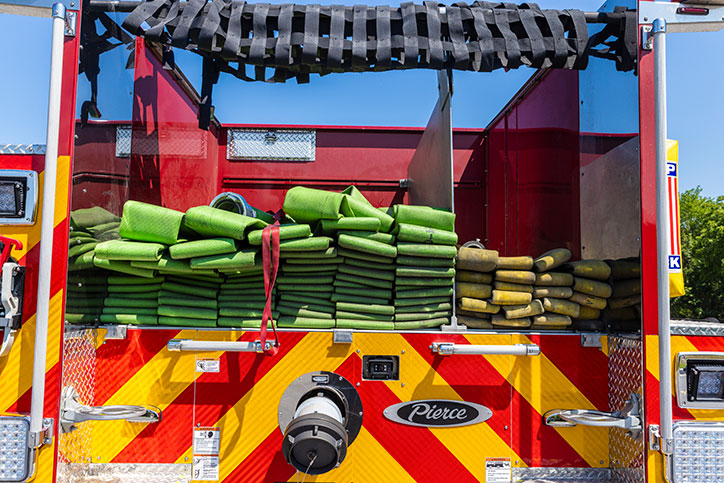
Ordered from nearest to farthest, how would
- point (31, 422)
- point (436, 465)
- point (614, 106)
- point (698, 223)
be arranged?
1. point (31, 422)
2. point (436, 465)
3. point (614, 106)
4. point (698, 223)

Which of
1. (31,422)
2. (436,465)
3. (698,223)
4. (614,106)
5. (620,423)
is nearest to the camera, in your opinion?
(31,422)

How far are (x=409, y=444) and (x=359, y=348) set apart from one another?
1.59 ft

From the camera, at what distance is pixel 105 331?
88.2 inches

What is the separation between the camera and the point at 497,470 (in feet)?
7.34

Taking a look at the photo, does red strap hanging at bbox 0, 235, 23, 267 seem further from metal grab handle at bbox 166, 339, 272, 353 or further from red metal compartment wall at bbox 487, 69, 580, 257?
red metal compartment wall at bbox 487, 69, 580, 257

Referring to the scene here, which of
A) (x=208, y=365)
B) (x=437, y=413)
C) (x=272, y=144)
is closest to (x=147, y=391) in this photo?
(x=208, y=365)

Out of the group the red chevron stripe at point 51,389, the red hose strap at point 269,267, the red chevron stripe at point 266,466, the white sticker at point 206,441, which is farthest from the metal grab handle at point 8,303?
the red chevron stripe at point 266,466

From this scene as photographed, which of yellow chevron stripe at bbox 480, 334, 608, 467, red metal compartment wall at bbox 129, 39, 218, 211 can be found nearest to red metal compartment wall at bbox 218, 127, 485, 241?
red metal compartment wall at bbox 129, 39, 218, 211

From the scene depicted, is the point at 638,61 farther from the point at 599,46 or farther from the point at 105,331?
the point at 105,331

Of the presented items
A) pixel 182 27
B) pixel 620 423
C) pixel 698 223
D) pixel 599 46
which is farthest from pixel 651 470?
pixel 698 223

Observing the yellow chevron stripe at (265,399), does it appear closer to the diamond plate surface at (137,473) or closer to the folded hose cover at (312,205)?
the diamond plate surface at (137,473)

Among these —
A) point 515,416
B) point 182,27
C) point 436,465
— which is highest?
point 182,27

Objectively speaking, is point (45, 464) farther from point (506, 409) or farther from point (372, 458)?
point (506, 409)

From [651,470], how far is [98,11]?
3146 millimetres
